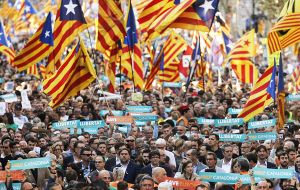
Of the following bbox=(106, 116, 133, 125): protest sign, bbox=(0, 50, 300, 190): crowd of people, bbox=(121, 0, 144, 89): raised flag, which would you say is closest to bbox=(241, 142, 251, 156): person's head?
bbox=(0, 50, 300, 190): crowd of people

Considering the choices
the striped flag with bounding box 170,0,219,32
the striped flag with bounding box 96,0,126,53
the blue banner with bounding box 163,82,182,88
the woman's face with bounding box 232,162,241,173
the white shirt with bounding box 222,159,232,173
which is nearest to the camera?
the woman's face with bounding box 232,162,241,173

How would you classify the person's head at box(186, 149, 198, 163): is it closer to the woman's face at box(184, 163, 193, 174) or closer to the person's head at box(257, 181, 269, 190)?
the woman's face at box(184, 163, 193, 174)

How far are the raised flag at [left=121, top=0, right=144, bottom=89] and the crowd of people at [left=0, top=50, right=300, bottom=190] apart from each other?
1.28m

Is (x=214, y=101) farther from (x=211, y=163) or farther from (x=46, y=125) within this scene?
(x=211, y=163)

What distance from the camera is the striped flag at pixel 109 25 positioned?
22.7 m

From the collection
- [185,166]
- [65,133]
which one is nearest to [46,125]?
[65,133]

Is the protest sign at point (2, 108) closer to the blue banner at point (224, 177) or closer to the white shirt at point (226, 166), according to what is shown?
the white shirt at point (226, 166)

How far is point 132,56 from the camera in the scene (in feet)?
85.4

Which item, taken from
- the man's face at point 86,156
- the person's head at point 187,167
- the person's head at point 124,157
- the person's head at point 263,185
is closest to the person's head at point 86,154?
the man's face at point 86,156

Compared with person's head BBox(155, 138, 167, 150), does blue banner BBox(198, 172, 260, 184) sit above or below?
below

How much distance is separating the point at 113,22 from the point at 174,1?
4.28 ft

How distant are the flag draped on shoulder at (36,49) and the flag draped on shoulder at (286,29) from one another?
5.09 metres

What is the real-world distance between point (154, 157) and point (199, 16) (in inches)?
236

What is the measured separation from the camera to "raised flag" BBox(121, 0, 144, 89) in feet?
78.1
